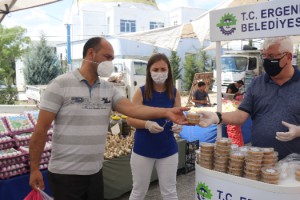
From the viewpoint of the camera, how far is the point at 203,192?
2.44 metres

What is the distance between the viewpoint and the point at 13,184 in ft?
10.8

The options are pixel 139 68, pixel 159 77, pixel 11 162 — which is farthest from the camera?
pixel 139 68

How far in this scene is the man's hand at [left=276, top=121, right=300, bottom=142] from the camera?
2.17 meters

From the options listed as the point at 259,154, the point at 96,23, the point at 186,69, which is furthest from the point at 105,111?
the point at 96,23

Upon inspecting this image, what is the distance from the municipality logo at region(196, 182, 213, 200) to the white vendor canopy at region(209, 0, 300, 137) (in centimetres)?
123

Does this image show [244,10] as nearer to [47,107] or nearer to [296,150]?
[296,150]

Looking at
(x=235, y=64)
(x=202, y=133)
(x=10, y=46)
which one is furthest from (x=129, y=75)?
(x=10, y=46)

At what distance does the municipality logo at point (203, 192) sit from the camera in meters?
2.38

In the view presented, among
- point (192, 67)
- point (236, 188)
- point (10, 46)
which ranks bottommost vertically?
point (236, 188)

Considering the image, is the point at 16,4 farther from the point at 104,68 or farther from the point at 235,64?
the point at 235,64

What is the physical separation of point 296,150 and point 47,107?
1.88m

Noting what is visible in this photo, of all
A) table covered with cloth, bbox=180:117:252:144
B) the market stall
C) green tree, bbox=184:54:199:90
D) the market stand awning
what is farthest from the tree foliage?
the market stall

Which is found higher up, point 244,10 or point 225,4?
point 225,4

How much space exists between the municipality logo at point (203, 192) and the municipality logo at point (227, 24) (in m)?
1.27
